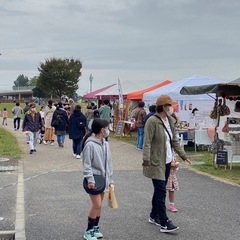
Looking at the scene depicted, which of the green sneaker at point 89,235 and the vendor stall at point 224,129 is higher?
the vendor stall at point 224,129

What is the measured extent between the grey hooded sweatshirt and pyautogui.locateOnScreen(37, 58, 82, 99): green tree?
5450cm

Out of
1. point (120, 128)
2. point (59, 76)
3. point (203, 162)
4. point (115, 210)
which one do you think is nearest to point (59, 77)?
point (59, 76)

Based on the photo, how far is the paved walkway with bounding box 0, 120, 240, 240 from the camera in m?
5.95

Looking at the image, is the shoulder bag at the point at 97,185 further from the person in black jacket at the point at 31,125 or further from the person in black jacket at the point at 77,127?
the person in black jacket at the point at 31,125

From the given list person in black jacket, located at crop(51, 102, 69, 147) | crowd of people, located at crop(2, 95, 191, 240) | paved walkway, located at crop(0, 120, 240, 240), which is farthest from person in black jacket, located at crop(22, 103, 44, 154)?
crowd of people, located at crop(2, 95, 191, 240)

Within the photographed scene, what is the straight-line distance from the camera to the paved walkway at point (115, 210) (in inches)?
234

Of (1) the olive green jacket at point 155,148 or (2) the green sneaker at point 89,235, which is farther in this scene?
(1) the olive green jacket at point 155,148

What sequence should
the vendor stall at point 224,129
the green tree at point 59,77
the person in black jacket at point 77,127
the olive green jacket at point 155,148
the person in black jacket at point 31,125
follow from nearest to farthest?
1. the olive green jacket at point 155,148
2. the vendor stall at point 224,129
3. the person in black jacket at point 77,127
4. the person in black jacket at point 31,125
5. the green tree at point 59,77

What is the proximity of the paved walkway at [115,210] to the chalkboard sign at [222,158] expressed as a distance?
0.84 metres

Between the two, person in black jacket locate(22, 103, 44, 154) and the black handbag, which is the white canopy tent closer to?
person in black jacket locate(22, 103, 44, 154)

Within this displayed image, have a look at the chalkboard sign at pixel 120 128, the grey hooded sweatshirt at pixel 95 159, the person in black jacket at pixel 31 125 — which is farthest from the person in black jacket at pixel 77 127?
the grey hooded sweatshirt at pixel 95 159

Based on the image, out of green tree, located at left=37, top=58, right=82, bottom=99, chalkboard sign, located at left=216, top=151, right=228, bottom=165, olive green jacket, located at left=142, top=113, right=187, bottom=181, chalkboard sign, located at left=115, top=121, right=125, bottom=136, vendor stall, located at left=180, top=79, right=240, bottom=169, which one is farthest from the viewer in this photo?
green tree, located at left=37, top=58, right=82, bottom=99

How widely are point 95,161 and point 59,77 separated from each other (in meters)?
55.0

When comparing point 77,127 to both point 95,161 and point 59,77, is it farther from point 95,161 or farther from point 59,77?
point 59,77
